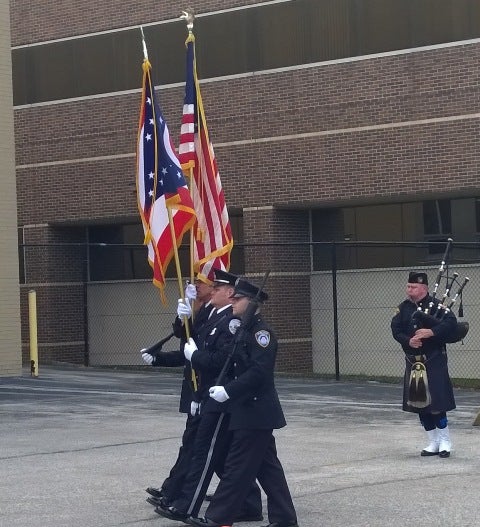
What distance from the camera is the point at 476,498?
10500mm

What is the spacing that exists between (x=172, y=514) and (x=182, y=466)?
40 cm

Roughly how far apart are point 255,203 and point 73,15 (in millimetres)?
6533

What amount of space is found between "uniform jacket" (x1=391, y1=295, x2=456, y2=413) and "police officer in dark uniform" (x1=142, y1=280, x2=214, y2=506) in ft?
10.8

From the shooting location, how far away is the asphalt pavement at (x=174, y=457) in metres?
10.1

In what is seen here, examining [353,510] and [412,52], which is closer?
[353,510]

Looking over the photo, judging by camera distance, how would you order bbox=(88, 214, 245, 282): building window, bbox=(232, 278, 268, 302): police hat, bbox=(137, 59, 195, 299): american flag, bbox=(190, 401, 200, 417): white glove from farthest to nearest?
1. bbox=(88, 214, 245, 282): building window
2. bbox=(137, 59, 195, 299): american flag
3. bbox=(190, 401, 200, 417): white glove
4. bbox=(232, 278, 268, 302): police hat

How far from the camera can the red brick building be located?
84.6 ft

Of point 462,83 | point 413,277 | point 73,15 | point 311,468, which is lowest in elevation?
point 311,468

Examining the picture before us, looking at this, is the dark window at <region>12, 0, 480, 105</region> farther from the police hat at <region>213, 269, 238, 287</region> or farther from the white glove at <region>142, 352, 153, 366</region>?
the police hat at <region>213, 269, 238, 287</region>

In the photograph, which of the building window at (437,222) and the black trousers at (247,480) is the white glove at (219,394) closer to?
the black trousers at (247,480)

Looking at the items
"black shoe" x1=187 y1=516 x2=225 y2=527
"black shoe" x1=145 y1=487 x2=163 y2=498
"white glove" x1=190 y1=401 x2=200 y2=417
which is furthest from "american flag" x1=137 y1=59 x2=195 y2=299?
"black shoe" x1=187 y1=516 x2=225 y2=527

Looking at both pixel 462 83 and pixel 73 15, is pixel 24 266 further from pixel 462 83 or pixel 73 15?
pixel 462 83

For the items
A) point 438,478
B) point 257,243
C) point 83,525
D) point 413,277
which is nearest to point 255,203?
point 257,243

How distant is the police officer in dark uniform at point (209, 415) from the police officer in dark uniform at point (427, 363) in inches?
141
